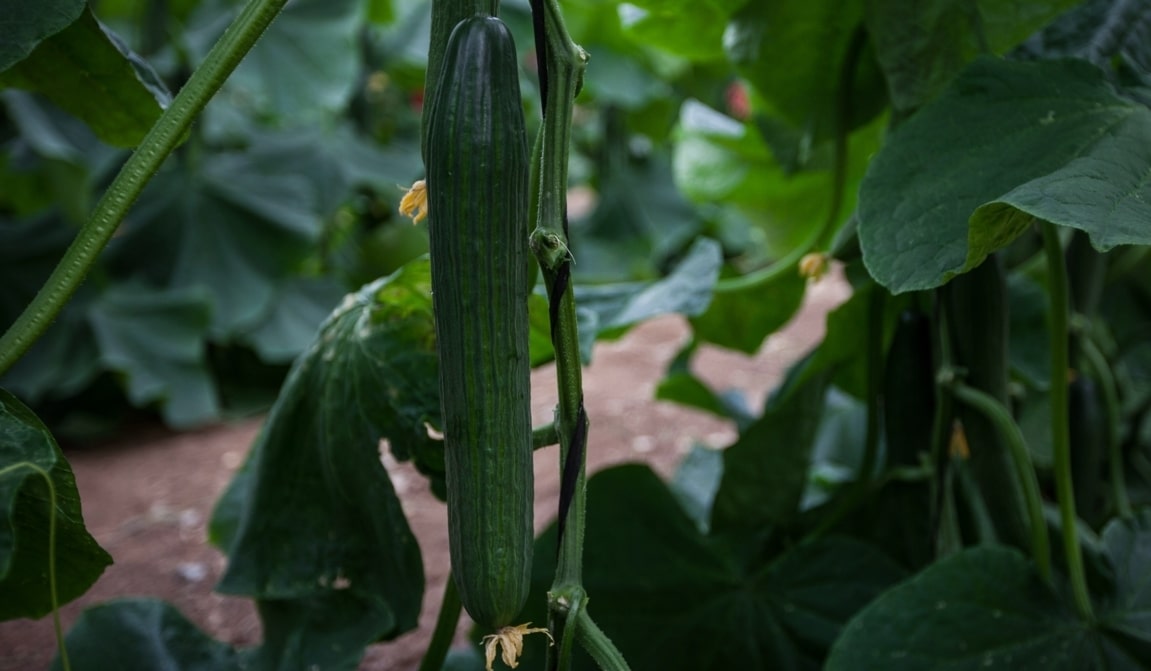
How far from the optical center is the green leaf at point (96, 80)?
792mm

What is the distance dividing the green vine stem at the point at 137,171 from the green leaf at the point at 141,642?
0.41 metres

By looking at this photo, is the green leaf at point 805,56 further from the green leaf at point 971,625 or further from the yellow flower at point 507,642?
the yellow flower at point 507,642

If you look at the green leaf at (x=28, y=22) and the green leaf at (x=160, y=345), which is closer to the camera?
the green leaf at (x=28, y=22)

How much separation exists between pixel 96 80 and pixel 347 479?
384mm

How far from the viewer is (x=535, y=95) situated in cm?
384

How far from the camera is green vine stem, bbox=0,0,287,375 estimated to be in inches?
25.3

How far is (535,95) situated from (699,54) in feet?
8.55

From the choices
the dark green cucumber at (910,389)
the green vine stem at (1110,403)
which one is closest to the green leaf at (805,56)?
the dark green cucumber at (910,389)

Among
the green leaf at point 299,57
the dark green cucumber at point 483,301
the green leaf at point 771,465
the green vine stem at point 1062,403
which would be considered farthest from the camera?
the green leaf at point 299,57

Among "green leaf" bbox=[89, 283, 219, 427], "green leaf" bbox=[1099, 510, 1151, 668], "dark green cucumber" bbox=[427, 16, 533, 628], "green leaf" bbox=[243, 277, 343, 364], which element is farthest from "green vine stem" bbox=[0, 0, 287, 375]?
"green leaf" bbox=[243, 277, 343, 364]

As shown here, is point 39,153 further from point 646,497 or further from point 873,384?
point 873,384

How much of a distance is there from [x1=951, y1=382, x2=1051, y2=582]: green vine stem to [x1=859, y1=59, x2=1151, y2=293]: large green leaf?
9.3 inches

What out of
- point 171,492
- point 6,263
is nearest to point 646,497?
point 171,492

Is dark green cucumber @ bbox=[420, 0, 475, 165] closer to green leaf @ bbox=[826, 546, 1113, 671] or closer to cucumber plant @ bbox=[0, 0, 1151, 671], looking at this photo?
cucumber plant @ bbox=[0, 0, 1151, 671]
